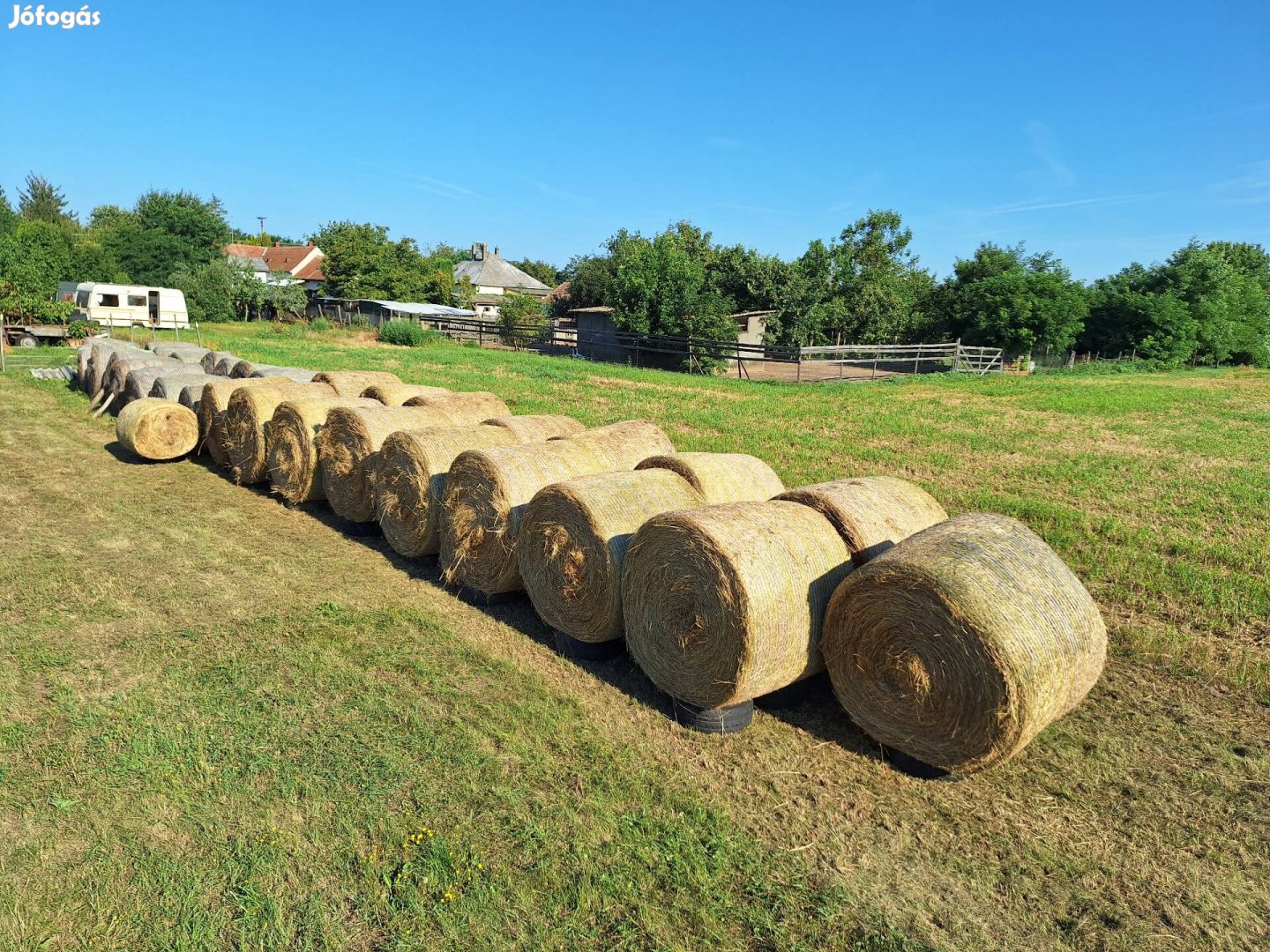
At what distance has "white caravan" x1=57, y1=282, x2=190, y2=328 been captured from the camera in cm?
4091

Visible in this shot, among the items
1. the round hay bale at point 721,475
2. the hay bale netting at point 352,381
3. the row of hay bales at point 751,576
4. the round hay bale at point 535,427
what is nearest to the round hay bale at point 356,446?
the row of hay bales at point 751,576

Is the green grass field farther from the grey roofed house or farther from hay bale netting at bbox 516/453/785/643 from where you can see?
the grey roofed house

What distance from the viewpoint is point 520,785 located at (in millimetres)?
4324

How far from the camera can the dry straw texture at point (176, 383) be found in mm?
13489

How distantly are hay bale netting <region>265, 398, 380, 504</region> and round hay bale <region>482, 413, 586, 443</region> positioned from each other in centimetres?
171

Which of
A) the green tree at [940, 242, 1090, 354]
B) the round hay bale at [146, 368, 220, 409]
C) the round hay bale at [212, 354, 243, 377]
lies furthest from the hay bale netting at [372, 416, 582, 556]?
the green tree at [940, 242, 1090, 354]

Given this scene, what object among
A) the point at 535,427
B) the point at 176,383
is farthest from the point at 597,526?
the point at 176,383

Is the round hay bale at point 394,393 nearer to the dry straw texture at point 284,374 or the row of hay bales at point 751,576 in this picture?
the row of hay bales at point 751,576

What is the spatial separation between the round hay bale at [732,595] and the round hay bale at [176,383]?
34.9ft

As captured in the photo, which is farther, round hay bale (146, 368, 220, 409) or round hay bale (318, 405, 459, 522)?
round hay bale (146, 368, 220, 409)

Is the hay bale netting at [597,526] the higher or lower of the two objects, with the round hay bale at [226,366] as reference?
lower

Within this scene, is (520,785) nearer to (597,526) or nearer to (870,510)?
(597,526)

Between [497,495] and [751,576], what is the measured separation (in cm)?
275

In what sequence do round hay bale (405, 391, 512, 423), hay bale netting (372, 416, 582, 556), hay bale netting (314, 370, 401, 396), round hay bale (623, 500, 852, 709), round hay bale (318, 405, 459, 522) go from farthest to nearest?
hay bale netting (314, 370, 401, 396) < round hay bale (405, 391, 512, 423) < round hay bale (318, 405, 459, 522) < hay bale netting (372, 416, 582, 556) < round hay bale (623, 500, 852, 709)
